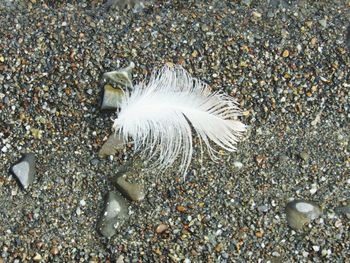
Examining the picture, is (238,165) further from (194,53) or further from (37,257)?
(37,257)

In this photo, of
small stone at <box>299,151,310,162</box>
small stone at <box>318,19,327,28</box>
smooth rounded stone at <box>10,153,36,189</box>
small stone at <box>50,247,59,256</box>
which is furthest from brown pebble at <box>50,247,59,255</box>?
small stone at <box>318,19,327,28</box>

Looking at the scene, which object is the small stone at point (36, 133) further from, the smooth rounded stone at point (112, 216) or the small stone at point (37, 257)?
the small stone at point (37, 257)

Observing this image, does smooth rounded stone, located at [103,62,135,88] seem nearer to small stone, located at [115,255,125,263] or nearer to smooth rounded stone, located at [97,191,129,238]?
smooth rounded stone, located at [97,191,129,238]

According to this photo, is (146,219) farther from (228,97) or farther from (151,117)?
(228,97)

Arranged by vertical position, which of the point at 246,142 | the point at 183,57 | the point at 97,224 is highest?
the point at 183,57

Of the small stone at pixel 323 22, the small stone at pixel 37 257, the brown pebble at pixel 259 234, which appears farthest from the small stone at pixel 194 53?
the small stone at pixel 37 257

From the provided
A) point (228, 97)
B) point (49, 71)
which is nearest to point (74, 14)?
point (49, 71)
